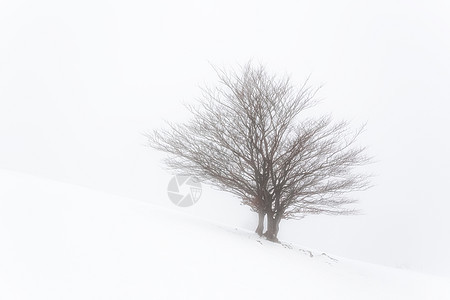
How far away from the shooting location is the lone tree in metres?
7.85

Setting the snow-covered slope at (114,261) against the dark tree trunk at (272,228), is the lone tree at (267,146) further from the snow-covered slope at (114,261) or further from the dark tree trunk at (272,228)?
the snow-covered slope at (114,261)

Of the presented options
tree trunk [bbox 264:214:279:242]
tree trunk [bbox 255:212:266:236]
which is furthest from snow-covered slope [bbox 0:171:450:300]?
tree trunk [bbox 255:212:266:236]

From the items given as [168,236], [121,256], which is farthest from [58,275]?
[168,236]

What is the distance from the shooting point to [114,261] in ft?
8.41

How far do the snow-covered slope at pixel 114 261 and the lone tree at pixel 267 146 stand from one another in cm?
361

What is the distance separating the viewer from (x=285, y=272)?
4.07 meters

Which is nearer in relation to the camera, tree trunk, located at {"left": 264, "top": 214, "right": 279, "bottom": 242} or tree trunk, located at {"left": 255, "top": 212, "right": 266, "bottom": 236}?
tree trunk, located at {"left": 264, "top": 214, "right": 279, "bottom": 242}

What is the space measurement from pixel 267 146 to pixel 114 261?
6.01 m

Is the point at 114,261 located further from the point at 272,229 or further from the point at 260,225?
the point at 260,225

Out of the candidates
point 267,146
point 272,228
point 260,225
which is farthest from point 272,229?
point 267,146

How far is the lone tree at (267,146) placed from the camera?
7852 mm

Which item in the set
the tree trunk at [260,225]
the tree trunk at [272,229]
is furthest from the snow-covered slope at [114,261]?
the tree trunk at [260,225]

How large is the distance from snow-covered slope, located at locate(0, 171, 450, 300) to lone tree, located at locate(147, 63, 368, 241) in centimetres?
361

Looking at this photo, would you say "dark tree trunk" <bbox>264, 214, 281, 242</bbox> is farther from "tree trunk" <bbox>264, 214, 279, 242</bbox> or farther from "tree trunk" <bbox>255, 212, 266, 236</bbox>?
"tree trunk" <bbox>255, 212, 266, 236</bbox>
